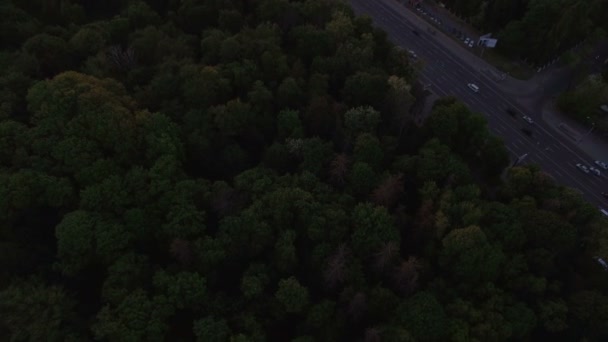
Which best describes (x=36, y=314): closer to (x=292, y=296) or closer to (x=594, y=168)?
(x=292, y=296)

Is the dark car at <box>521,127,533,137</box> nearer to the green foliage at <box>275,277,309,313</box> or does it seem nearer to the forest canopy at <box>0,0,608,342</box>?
the forest canopy at <box>0,0,608,342</box>

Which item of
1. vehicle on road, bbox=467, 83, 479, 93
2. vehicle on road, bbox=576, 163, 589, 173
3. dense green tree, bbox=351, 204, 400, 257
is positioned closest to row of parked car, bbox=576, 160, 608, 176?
vehicle on road, bbox=576, 163, 589, 173

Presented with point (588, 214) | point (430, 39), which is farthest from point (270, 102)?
point (430, 39)

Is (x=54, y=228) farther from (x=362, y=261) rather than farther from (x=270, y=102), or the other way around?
(x=362, y=261)

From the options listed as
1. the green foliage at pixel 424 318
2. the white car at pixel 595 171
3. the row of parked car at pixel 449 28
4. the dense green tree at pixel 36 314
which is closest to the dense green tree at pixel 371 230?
the green foliage at pixel 424 318

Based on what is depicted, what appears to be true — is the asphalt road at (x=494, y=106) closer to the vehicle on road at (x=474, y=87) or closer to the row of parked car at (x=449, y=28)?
the vehicle on road at (x=474, y=87)

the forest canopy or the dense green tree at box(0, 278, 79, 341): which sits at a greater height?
the forest canopy
